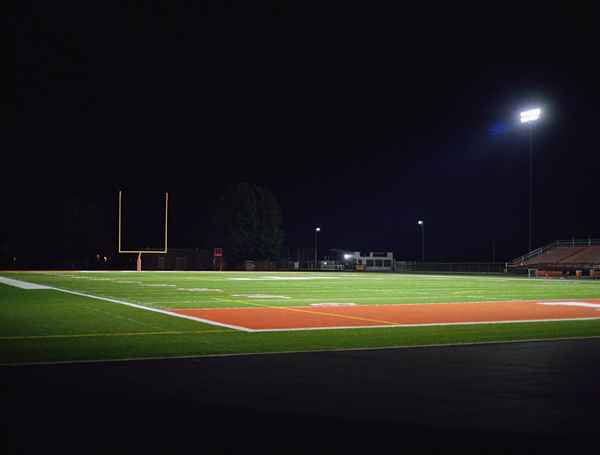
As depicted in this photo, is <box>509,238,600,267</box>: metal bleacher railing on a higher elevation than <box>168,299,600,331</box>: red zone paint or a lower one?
higher

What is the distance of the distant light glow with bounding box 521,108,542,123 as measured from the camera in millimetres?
60375

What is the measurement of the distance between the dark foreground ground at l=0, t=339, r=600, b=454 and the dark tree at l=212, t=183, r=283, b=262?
89907 millimetres

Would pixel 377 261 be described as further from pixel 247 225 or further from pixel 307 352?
pixel 307 352

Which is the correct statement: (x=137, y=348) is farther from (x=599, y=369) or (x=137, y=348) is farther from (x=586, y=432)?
(x=586, y=432)

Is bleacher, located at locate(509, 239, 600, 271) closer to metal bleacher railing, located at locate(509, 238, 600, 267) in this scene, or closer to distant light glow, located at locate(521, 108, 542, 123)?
metal bleacher railing, located at locate(509, 238, 600, 267)

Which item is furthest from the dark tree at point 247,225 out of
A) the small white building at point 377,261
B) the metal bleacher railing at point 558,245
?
the metal bleacher railing at point 558,245

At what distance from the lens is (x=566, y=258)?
213 ft

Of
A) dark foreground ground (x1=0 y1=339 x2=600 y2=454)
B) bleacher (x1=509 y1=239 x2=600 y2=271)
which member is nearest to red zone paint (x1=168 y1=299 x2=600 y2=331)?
dark foreground ground (x1=0 y1=339 x2=600 y2=454)

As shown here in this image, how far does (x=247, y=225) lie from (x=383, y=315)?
81.9m

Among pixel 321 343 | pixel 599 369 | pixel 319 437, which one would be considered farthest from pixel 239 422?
pixel 321 343

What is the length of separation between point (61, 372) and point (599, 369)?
6561 mm

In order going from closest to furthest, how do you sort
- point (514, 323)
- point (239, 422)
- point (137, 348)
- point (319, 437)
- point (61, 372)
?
point (319, 437)
point (239, 422)
point (61, 372)
point (137, 348)
point (514, 323)

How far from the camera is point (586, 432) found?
20.5ft

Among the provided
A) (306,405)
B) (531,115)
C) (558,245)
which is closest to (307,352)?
(306,405)
